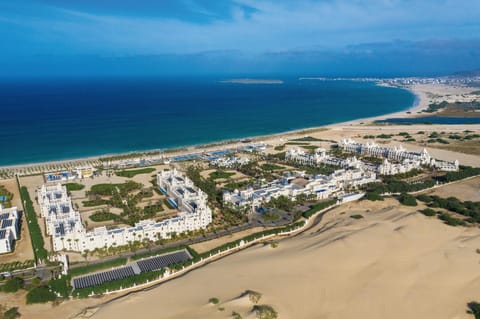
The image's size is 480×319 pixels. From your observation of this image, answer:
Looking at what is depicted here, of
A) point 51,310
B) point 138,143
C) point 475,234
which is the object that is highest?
point 138,143

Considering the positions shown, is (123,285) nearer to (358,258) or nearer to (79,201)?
(358,258)

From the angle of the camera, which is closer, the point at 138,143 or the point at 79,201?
the point at 79,201

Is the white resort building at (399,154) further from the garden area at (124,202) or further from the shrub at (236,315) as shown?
the shrub at (236,315)

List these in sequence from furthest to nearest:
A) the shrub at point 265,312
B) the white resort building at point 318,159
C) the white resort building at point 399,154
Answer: the white resort building at point 318,159 < the white resort building at point 399,154 < the shrub at point 265,312

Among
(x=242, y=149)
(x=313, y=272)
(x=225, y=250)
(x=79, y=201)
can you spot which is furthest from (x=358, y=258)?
(x=242, y=149)

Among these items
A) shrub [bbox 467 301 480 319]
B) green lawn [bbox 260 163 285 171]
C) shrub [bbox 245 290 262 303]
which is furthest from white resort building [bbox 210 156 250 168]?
shrub [bbox 467 301 480 319]

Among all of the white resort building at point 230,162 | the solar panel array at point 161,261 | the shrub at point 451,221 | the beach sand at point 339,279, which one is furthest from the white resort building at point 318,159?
the solar panel array at point 161,261
